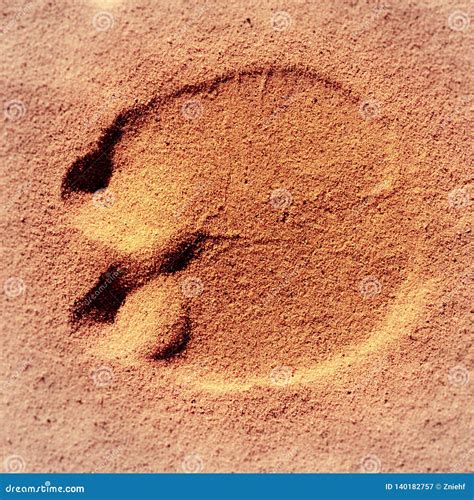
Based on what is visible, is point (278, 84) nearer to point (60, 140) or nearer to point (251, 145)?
point (251, 145)

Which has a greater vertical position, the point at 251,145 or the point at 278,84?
the point at 278,84

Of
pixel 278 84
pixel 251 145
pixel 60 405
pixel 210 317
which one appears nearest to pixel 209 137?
pixel 251 145

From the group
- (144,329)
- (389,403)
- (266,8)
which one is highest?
(266,8)
